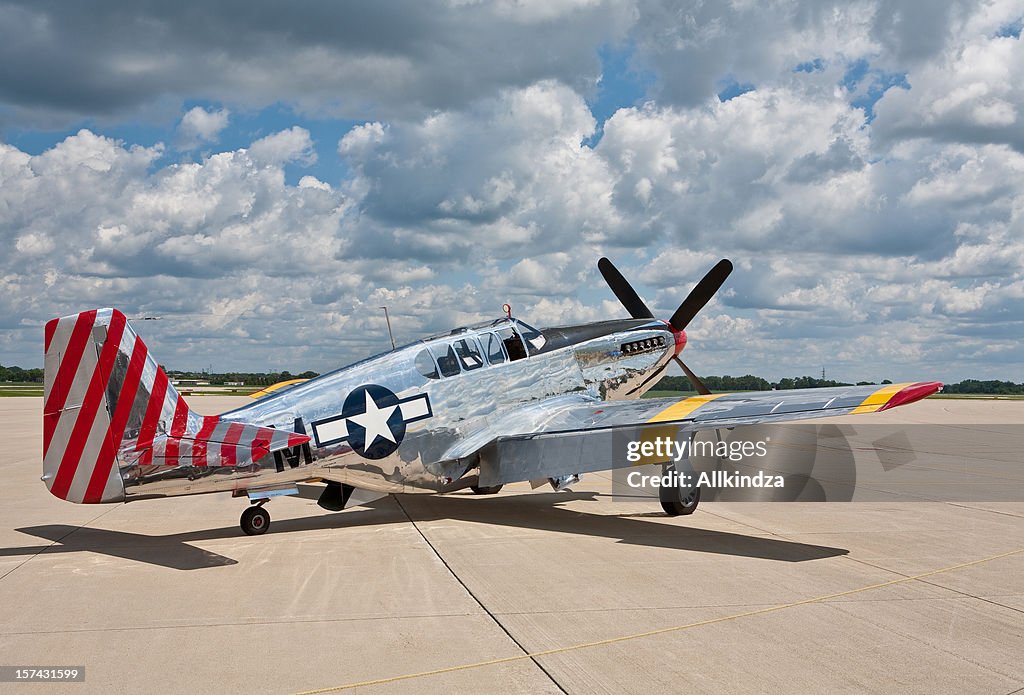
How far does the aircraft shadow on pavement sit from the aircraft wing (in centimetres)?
85

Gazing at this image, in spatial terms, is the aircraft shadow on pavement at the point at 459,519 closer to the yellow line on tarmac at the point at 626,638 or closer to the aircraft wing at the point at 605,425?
the aircraft wing at the point at 605,425

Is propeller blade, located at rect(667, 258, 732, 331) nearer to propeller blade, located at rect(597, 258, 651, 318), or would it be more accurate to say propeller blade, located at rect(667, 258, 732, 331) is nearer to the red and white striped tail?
propeller blade, located at rect(597, 258, 651, 318)

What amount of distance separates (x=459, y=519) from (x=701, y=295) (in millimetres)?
7833

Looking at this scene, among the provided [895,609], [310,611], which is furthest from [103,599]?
[895,609]

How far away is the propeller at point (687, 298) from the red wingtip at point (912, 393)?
5096 mm

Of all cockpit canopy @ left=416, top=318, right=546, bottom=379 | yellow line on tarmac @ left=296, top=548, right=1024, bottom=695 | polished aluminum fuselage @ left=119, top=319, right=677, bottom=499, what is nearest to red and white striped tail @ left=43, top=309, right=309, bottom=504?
polished aluminum fuselage @ left=119, top=319, right=677, bottom=499

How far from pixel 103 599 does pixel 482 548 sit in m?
3.89

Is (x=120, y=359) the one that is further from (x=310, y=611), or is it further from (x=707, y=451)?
(x=707, y=451)

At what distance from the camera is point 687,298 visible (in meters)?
16.4

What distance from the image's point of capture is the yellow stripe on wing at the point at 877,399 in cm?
872

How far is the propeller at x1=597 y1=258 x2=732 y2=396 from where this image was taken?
52.3 feet

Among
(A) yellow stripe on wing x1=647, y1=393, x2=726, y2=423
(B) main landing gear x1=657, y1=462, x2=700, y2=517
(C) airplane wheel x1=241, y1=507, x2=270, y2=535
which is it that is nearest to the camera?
(C) airplane wheel x1=241, y1=507, x2=270, y2=535

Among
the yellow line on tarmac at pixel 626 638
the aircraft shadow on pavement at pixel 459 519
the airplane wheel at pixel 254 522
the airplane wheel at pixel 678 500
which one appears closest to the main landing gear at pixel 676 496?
the airplane wheel at pixel 678 500

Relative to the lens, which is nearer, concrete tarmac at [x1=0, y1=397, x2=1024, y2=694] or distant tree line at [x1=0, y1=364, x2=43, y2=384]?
concrete tarmac at [x1=0, y1=397, x2=1024, y2=694]
